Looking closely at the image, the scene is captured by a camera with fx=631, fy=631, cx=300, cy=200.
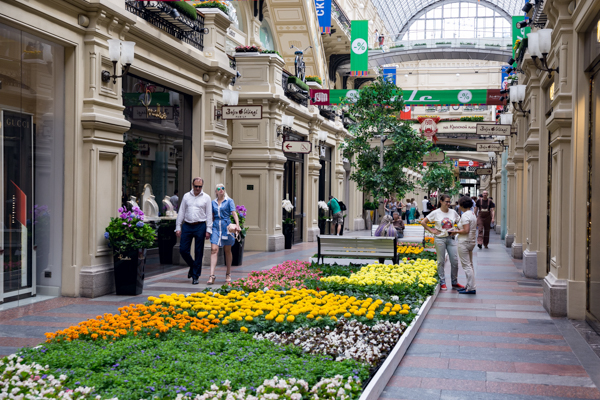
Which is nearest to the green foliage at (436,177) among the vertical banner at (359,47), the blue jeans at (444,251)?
the vertical banner at (359,47)

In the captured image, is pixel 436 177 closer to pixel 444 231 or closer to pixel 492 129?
pixel 492 129

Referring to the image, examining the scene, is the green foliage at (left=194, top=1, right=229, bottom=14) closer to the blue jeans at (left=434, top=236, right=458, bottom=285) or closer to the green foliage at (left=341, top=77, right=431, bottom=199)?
the green foliage at (left=341, top=77, right=431, bottom=199)

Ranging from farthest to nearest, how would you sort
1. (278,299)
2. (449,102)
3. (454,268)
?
(449,102)
(454,268)
(278,299)

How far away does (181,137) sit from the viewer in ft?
44.1

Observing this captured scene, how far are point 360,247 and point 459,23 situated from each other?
73.0 metres

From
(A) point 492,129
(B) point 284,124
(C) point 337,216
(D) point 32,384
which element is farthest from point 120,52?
(C) point 337,216

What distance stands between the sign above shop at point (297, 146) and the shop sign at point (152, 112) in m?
5.31

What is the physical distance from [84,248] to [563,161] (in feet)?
22.9

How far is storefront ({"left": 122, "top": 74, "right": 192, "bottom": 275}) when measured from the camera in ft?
36.8

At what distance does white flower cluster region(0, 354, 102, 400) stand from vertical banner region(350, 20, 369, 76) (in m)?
24.0

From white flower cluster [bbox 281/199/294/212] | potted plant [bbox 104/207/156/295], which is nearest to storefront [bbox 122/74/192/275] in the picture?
potted plant [bbox 104/207/156/295]

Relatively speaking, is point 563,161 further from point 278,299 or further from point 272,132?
point 272,132

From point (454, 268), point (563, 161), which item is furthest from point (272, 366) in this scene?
point (454, 268)

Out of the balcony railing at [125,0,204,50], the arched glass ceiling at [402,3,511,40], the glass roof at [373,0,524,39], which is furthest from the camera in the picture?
the arched glass ceiling at [402,3,511,40]
